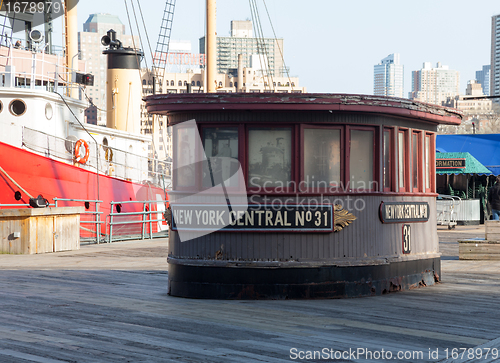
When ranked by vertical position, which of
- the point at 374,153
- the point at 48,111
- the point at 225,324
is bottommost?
the point at 225,324

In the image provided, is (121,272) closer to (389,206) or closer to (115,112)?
(389,206)

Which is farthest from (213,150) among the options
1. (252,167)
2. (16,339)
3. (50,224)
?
(50,224)

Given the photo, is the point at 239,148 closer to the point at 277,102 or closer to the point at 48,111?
the point at 277,102

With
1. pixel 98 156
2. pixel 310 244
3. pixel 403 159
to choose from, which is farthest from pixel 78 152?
pixel 310 244

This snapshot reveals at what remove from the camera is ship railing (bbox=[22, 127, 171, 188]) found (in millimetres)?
23984

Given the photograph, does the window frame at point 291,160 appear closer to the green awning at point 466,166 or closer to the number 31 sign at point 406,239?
the number 31 sign at point 406,239

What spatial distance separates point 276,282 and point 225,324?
2.11 metres

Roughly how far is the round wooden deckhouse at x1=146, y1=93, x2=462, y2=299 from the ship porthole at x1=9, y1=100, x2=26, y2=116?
1559cm

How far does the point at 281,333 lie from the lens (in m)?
7.25

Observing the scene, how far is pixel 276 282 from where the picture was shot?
9.77m

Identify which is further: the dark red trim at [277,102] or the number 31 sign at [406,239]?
the number 31 sign at [406,239]

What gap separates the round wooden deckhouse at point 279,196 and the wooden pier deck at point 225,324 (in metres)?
0.43

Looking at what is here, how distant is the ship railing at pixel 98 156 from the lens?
24.0 meters

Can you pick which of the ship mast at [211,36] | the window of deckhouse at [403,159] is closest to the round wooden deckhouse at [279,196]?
the window of deckhouse at [403,159]
